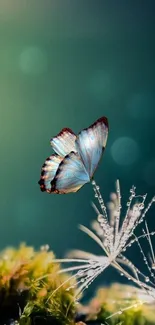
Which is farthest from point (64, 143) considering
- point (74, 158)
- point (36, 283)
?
point (36, 283)

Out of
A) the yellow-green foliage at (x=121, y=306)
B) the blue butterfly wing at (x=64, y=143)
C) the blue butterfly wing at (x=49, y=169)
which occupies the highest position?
the blue butterfly wing at (x=64, y=143)

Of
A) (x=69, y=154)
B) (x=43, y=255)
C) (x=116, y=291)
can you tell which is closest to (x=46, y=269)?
(x=43, y=255)

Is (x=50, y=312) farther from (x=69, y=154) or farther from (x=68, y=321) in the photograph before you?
(x=69, y=154)

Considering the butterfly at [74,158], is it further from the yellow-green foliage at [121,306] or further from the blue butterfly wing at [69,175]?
the yellow-green foliage at [121,306]

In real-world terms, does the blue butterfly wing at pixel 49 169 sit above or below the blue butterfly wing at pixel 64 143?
below

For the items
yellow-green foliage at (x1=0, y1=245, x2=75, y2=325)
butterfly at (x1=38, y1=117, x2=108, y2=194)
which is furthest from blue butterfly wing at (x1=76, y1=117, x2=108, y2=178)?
yellow-green foliage at (x1=0, y1=245, x2=75, y2=325)

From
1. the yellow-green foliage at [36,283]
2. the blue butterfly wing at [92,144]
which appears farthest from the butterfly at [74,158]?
the yellow-green foliage at [36,283]

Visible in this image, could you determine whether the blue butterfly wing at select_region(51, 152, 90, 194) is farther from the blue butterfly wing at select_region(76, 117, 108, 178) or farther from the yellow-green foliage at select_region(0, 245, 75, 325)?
the yellow-green foliage at select_region(0, 245, 75, 325)
